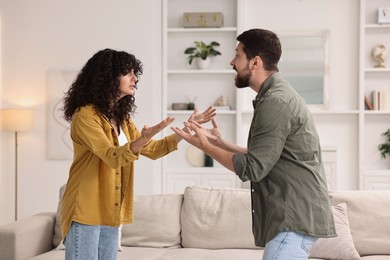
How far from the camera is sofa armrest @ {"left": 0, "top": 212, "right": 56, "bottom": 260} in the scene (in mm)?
4008

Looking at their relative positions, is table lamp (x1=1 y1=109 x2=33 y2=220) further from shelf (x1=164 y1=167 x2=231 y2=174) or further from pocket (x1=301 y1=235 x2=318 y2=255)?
pocket (x1=301 y1=235 x2=318 y2=255)

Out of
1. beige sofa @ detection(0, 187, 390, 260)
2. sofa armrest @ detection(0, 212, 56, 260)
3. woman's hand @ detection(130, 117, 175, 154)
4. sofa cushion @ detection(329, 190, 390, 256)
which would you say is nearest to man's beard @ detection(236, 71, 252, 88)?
woman's hand @ detection(130, 117, 175, 154)

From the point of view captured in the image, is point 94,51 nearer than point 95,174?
No

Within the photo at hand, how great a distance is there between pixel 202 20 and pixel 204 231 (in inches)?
131

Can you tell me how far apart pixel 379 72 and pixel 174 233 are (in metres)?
3.64

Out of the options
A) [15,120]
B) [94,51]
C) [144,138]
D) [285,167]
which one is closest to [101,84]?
[144,138]

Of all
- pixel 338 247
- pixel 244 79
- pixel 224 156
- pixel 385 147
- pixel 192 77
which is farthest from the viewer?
pixel 192 77

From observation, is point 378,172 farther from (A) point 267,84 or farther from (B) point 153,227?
(A) point 267,84

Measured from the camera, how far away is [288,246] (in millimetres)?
2410

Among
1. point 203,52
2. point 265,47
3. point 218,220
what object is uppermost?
point 203,52

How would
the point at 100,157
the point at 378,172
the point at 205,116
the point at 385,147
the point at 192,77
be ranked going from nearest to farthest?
1. the point at 100,157
2. the point at 205,116
3. the point at 378,172
4. the point at 385,147
5. the point at 192,77

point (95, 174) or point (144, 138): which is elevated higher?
point (144, 138)

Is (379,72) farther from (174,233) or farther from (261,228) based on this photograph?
(261,228)

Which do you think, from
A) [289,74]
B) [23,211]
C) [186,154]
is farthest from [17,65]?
[289,74]
